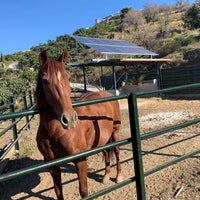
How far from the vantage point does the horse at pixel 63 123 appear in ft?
9.92

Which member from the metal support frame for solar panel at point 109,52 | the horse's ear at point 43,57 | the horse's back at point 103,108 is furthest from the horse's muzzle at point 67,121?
the metal support frame for solar panel at point 109,52

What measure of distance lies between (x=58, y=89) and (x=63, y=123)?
408 mm

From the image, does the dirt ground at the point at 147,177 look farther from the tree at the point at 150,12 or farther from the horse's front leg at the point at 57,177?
the tree at the point at 150,12

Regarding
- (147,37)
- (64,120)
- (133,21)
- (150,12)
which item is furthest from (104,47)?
(150,12)

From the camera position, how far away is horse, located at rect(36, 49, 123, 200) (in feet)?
9.92

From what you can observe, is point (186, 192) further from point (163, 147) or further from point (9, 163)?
point (9, 163)

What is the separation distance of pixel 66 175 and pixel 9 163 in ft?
6.01

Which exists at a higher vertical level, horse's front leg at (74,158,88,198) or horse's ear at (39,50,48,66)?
horse's ear at (39,50,48,66)

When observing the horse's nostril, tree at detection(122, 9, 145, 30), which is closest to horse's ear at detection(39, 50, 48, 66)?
the horse's nostril

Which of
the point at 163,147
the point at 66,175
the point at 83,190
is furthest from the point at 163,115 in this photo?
the point at 83,190

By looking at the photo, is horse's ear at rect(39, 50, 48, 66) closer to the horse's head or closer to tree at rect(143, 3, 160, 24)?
the horse's head

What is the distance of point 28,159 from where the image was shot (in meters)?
7.28

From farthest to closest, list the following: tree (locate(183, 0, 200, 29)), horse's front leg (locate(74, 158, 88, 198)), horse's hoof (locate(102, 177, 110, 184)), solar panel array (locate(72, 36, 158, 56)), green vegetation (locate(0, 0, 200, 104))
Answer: tree (locate(183, 0, 200, 29)) → green vegetation (locate(0, 0, 200, 104)) → solar panel array (locate(72, 36, 158, 56)) → horse's hoof (locate(102, 177, 110, 184)) → horse's front leg (locate(74, 158, 88, 198))

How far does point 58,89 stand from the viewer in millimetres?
3102
